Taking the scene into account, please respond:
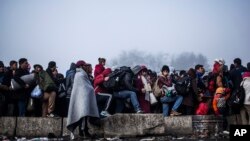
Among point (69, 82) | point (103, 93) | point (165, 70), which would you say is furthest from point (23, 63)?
point (165, 70)

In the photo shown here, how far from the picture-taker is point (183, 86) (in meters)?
13.2

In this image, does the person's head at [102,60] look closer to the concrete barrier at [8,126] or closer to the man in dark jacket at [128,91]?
the man in dark jacket at [128,91]

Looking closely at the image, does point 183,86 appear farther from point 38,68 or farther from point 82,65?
point 38,68

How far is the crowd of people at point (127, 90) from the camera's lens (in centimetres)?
1252

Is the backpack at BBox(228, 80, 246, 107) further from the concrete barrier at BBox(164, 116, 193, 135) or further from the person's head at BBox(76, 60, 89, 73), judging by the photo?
the person's head at BBox(76, 60, 89, 73)

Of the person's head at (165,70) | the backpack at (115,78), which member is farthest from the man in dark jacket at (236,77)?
the backpack at (115,78)

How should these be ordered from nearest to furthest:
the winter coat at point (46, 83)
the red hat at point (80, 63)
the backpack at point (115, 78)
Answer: the red hat at point (80, 63) → the backpack at point (115, 78) → the winter coat at point (46, 83)

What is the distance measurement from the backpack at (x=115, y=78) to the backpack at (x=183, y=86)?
1.72 m

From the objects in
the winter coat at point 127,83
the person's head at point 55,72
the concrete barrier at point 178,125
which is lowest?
the concrete barrier at point 178,125

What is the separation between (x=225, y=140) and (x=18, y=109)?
6581mm

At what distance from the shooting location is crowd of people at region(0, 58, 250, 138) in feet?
41.1

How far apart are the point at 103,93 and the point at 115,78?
595 millimetres

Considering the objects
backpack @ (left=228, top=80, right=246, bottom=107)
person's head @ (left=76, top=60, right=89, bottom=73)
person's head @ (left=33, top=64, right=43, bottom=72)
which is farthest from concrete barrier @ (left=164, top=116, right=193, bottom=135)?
person's head @ (left=33, top=64, right=43, bottom=72)

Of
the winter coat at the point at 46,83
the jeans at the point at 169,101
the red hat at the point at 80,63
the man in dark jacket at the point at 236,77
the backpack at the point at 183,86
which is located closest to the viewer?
the red hat at the point at 80,63
